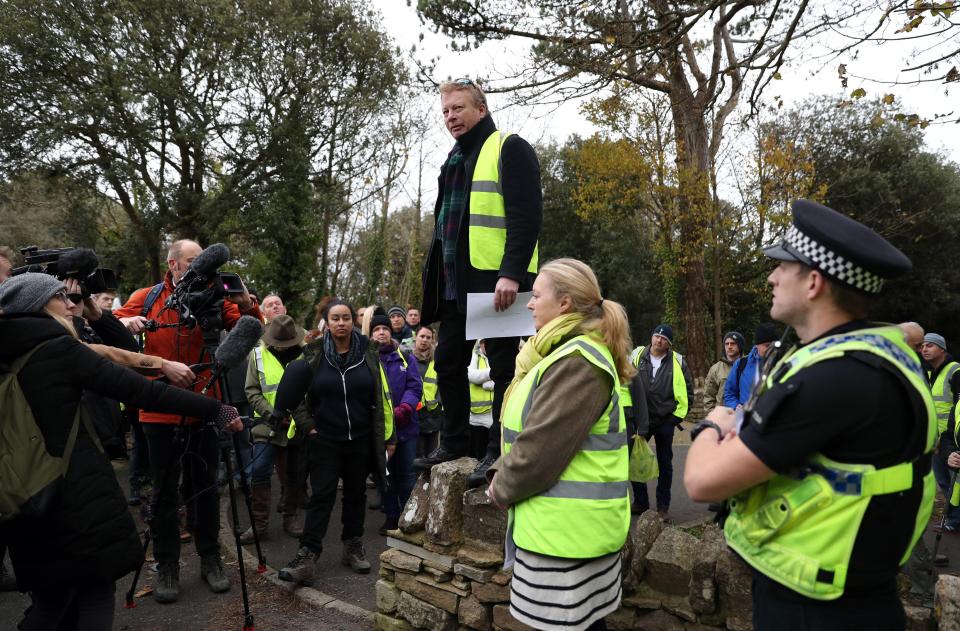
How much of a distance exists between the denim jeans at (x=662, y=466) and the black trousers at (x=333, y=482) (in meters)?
3.26

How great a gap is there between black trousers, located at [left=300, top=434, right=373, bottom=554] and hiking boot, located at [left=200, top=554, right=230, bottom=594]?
24.4 inches

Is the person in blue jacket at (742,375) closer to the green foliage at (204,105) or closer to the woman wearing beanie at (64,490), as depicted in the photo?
the woman wearing beanie at (64,490)

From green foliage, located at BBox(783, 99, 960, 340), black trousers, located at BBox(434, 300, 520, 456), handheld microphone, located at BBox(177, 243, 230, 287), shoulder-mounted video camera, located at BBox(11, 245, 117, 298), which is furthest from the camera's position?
green foliage, located at BBox(783, 99, 960, 340)

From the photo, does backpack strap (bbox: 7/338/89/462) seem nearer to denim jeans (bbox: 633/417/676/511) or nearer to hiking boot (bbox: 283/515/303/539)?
hiking boot (bbox: 283/515/303/539)

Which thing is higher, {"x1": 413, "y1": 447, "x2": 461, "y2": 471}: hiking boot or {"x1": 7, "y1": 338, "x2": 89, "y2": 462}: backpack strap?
{"x1": 7, "y1": 338, "x2": 89, "y2": 462}: backpack strap

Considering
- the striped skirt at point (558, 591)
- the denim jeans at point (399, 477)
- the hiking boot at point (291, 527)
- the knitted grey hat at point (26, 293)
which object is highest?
the knitted grey hat at point (26, 293)

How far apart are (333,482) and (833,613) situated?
3.98 metres

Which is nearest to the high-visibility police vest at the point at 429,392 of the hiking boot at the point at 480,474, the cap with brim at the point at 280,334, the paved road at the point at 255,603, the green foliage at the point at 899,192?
the cap with brim at the point at 280,334

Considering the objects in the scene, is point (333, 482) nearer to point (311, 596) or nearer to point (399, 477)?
point (311, 596)

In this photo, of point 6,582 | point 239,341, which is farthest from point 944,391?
point 6,582

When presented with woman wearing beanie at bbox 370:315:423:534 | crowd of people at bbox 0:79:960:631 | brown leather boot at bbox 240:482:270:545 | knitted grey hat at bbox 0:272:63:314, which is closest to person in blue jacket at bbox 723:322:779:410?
crowd of people at bbox 0:79:960:631

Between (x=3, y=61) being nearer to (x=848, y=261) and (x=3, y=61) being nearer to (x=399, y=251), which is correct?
(x=399, y=251)

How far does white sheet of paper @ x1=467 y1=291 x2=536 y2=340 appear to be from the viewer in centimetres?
325

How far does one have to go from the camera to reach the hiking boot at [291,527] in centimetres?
631
